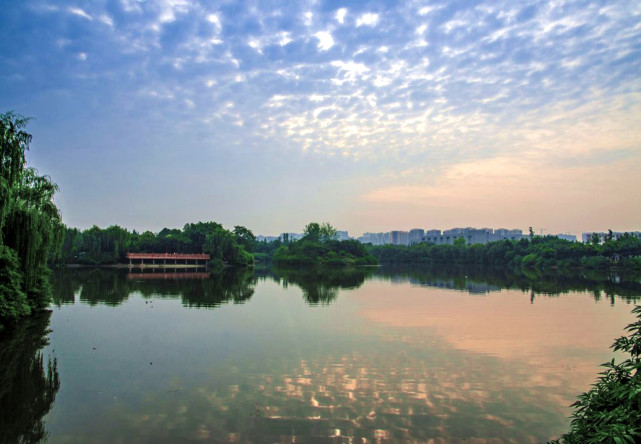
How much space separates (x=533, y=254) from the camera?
7956cm

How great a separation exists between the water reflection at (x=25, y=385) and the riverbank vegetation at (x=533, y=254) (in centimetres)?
7223

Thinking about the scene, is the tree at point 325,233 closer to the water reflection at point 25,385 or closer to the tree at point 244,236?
the tree at point 244,236

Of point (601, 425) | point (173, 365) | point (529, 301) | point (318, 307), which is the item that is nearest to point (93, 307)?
point (318, 307)

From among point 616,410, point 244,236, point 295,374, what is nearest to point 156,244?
point 244,236

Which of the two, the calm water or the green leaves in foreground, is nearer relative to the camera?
the green leaves in foreground

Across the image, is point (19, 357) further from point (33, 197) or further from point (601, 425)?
point (601, 425)

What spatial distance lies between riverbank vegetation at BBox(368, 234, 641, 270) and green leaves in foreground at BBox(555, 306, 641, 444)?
229 feet

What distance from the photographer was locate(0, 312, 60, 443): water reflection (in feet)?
24.7

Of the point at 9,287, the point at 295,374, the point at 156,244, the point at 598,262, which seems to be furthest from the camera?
the point at 156,244

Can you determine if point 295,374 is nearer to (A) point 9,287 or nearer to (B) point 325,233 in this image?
(A) point 9,287

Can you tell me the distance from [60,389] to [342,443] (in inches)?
254

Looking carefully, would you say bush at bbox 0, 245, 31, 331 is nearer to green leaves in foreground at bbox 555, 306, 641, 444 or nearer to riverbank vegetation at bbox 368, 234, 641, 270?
green leaves in foreground at bbox 555, 306, 641, 444

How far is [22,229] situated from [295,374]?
12.0 metres

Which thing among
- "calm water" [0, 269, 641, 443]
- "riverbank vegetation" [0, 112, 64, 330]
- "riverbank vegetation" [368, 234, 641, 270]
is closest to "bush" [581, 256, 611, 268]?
"riverbank vegetation" [368, 234, 641, 270]
